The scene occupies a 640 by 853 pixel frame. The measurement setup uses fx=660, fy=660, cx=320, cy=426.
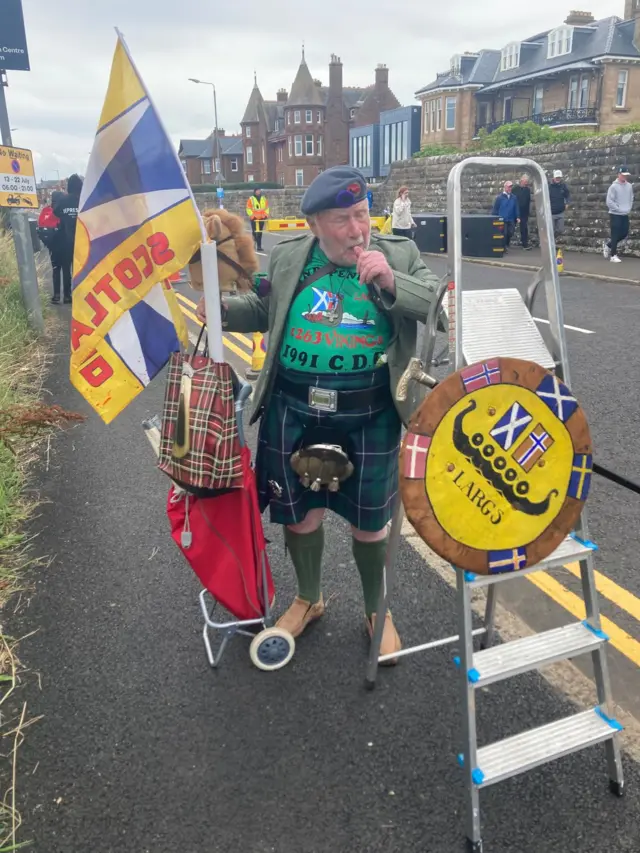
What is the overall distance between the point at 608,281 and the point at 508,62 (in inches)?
1617

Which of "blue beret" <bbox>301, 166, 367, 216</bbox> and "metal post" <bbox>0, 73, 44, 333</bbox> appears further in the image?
"metal post" <bbox>0, 73, 44, 333</bbox>

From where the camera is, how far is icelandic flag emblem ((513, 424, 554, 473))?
1.82 m

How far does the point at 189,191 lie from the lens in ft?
7.40

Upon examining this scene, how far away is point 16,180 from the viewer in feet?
29.9

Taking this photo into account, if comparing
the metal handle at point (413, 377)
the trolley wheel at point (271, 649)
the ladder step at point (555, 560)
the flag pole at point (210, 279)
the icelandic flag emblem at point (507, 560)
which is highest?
the flag pole at point (210, 279)

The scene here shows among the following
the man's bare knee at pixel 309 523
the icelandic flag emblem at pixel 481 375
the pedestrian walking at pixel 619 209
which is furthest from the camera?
the pedestrian walking at pixel 619 209

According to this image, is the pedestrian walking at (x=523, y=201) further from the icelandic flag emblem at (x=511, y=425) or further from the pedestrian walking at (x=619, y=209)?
the icelandic flag emblem at (x=511, y=425)

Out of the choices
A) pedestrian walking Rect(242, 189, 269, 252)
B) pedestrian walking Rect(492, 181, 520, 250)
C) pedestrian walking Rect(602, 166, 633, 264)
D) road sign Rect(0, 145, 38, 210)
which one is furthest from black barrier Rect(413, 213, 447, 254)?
road sign Rect(0, 145, 38, 210)

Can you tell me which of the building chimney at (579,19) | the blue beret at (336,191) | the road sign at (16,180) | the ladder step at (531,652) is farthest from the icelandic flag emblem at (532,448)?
the building chimney at (579,19)

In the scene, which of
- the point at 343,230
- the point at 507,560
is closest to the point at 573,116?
the point at 343,230

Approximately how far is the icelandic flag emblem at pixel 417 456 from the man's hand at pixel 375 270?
665mm

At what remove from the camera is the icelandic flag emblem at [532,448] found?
182cm

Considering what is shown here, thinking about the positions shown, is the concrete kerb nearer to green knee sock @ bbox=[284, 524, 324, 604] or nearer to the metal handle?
green knee sock @ bbox=[284, 524, 324, 604]

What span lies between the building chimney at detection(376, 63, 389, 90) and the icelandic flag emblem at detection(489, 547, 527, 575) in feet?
230
